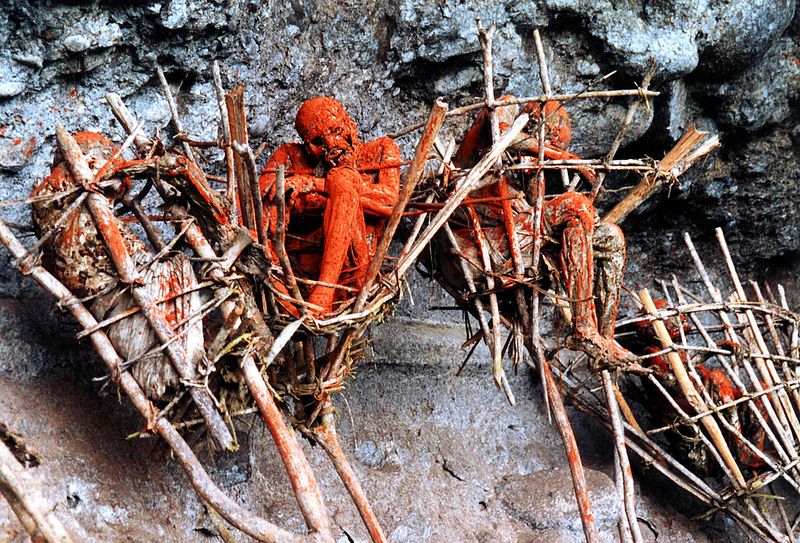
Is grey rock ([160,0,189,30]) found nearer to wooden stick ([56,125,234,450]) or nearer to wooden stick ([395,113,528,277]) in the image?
wooden stick ([56,125,234,450])

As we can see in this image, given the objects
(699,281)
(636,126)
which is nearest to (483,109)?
(636,126)

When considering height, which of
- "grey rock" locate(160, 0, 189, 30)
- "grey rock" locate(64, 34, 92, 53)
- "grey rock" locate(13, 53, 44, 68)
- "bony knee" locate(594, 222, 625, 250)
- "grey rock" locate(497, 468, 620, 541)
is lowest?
"grey rock" locate(497, 468, 620, 541)

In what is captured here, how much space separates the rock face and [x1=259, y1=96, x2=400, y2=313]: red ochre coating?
2.57ft

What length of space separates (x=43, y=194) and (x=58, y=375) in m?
0.71

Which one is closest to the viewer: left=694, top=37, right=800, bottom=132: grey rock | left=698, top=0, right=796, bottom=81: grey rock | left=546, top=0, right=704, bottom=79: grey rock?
left=546, top=0, right=704, bottom=79: grey rock

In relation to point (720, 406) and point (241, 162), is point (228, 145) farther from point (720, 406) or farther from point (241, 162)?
point (720, 406)

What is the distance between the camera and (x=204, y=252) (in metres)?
2.99

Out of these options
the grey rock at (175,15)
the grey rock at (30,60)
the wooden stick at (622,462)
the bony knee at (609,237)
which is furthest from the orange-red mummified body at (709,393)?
the grey rock at (30,60)

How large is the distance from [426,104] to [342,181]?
1.44 m

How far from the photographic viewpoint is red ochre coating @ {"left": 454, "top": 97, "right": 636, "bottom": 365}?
361 cm

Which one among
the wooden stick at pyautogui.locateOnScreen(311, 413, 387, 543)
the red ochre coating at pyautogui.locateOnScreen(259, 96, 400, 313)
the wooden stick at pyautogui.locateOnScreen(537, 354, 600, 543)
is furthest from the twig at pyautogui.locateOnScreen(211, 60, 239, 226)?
the wooden stick at pyautogui.locateOnScreen(537, 354, 600, 543)

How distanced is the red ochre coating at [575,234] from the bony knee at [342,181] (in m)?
0.50

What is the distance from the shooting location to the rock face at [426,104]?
361cm

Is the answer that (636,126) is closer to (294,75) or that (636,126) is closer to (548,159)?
(548,159)
